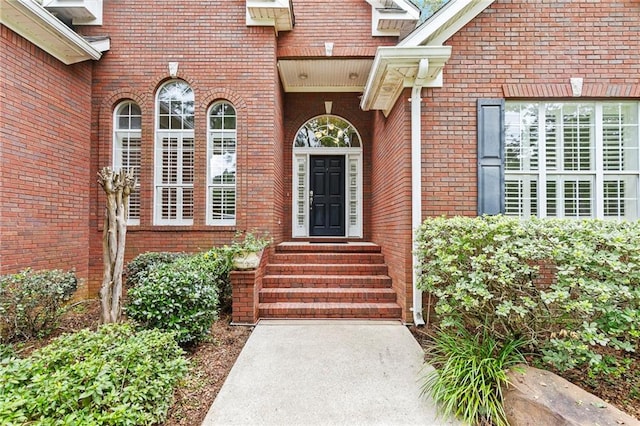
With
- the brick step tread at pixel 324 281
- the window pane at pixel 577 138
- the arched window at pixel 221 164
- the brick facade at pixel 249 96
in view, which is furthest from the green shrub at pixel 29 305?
the window pane at pixel 577 138

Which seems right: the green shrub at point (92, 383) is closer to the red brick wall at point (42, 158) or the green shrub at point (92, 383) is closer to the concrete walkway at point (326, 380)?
the concrete walkway at point (326, 380)

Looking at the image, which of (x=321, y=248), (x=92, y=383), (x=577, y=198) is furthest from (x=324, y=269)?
(x=577, y=198)

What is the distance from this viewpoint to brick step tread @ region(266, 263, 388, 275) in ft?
16.9

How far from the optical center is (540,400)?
2277 millimetres

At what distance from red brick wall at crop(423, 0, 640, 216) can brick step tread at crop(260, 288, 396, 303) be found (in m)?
1.51

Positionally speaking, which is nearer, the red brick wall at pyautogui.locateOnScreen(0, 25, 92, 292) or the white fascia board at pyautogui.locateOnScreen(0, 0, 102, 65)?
the white fascia board at pyautogui.locateOnScreen(0, 0, 102, 65)

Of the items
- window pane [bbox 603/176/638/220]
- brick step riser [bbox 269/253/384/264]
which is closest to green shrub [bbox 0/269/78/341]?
brick step riser [bbox 269/253/384/264]

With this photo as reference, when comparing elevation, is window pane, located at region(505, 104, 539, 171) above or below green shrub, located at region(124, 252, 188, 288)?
above

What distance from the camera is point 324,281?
489 cm

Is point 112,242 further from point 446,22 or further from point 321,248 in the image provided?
point 446,22

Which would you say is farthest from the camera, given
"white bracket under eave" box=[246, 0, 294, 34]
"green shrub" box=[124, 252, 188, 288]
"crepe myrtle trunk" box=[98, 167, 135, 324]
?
"white bracket under eave" box=[246, 0, 294, 34]

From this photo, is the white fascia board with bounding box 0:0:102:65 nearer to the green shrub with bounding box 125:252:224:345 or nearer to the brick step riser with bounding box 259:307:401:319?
the green shrub with bounding box 125:252:224:345

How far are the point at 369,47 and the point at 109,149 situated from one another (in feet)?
17.6

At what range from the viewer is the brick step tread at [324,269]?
5.14 metres
